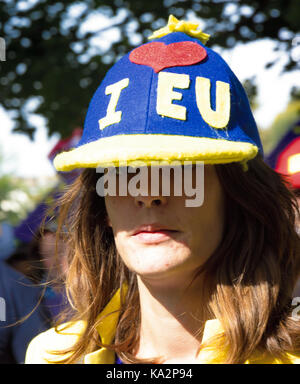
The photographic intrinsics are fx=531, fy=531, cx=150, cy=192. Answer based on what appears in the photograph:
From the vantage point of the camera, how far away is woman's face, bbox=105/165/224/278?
1634mm

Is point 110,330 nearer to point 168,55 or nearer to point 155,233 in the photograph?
point 155,233

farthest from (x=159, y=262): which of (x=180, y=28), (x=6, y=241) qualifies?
(x=6, y=241)

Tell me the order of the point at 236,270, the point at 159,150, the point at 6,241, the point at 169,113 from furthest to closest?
1. the point at 6,241
2. the point at 236,270
3. the point at 169,113
4. the point at 159,150

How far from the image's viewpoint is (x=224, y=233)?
182 centimetres

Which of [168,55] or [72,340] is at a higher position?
[168,55]

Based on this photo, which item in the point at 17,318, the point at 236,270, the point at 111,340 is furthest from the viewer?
the point at 17,318

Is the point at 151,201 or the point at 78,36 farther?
the point at 78,36

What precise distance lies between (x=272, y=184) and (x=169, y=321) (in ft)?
1.93

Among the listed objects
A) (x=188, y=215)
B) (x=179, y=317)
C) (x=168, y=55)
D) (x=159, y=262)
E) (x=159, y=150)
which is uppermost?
(x=168, y=55)

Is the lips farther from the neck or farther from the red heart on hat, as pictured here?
the red heart on hat

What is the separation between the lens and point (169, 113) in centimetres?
157

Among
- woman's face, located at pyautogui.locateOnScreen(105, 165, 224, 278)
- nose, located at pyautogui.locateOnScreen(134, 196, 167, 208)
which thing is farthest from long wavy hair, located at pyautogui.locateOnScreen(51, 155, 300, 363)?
nose, located at pyautogui.locateOnScreen(134, 196, 167, 208)

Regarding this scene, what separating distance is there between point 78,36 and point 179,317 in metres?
3.37
